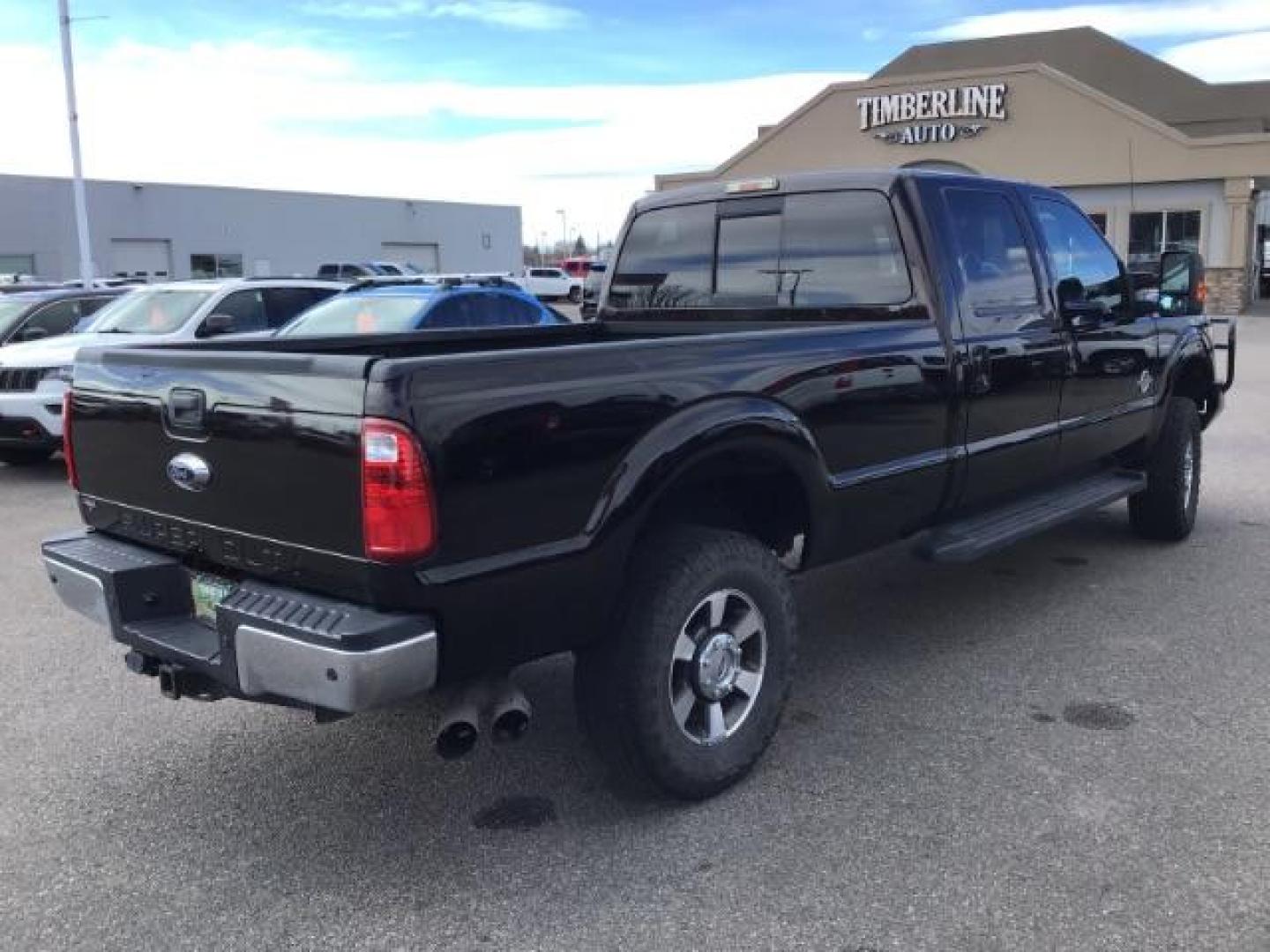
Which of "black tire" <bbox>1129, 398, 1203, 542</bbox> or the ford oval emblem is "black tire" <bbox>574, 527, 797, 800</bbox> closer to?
the ford oval emblem

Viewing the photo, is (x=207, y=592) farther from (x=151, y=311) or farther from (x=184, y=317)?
(x=151, y=311)

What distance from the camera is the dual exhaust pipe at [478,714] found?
314 cm

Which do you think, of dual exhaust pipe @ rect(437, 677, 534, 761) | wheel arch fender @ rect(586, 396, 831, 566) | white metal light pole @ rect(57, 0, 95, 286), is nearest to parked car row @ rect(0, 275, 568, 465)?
wheel arch fender @ rect(586, 396, 831, 566)

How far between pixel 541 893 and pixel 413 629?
2.85 ft

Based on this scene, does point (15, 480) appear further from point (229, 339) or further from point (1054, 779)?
point (1054, 779)

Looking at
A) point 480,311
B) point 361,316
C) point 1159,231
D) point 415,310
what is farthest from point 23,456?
point 1159,231

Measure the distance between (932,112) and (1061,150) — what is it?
11.6 feet

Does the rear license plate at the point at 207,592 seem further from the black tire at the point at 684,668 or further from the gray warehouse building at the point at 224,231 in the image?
the gray warehouse building at the point at 224,231

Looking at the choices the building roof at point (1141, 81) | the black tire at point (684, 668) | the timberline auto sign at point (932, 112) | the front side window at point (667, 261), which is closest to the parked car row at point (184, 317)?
the front side window at point (667, 261)

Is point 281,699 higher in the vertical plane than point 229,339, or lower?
lower

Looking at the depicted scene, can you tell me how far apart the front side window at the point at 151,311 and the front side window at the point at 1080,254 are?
313 inches

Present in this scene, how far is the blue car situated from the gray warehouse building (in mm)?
30168

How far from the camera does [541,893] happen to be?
3.17 meters

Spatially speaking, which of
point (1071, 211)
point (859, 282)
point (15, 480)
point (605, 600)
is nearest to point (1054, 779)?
point (605, 600)
